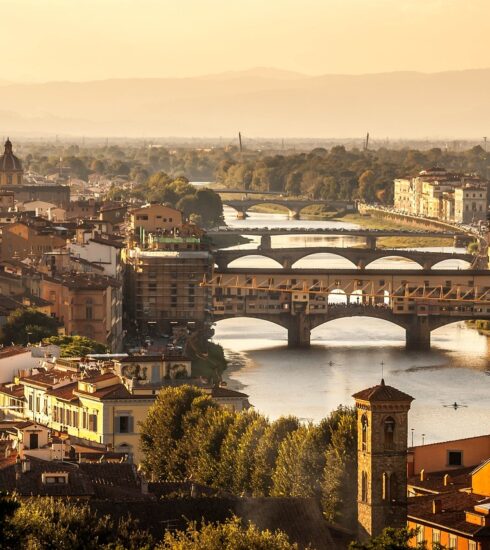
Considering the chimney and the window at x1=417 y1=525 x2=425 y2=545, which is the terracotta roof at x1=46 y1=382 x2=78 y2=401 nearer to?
the chimney

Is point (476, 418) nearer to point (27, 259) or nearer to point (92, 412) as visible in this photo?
point (92, 412)

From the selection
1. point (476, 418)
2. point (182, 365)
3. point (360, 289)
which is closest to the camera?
point (182, 365)

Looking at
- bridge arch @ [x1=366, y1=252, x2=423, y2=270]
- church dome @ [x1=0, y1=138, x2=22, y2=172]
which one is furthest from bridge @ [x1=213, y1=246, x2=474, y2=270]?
church dome @ [x1=0, y1=138, x2=22, y2=172]

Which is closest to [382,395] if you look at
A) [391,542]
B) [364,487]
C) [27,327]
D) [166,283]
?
[364,487]

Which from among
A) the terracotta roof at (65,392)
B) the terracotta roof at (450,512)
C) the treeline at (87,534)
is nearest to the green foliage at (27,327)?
the terracotta roof at (65,392)

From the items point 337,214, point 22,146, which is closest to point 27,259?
point 337,214
